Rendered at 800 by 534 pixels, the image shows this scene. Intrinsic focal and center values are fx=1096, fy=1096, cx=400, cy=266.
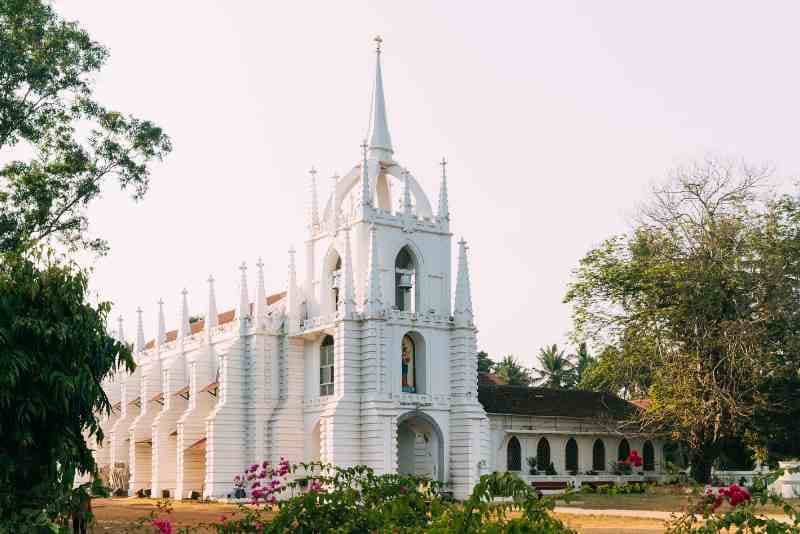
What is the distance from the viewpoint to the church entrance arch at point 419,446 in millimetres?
43844

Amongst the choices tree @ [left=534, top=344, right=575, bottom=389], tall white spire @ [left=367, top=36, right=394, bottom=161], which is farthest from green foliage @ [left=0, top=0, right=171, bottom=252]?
tree @ [left=534, top=344, right=575, bottom=389]

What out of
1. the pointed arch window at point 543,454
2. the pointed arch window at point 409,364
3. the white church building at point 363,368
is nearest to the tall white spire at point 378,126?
the white church building at point 363,368

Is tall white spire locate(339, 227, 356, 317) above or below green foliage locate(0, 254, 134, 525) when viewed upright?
above

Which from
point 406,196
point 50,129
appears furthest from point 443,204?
point 50,129

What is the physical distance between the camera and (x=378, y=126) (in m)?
47.9

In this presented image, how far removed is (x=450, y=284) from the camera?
46156 millimetres

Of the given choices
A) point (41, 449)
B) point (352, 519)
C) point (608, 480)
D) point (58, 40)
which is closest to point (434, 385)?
point (608, 480)

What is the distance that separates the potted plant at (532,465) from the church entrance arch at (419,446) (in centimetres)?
581

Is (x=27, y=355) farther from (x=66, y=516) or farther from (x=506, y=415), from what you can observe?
(x=506, y=415)

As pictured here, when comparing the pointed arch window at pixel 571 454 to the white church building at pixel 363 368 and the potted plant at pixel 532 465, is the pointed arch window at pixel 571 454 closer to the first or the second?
the white church building at pixel 363 368

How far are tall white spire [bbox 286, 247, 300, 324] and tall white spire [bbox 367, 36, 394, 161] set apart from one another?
5.73 metres

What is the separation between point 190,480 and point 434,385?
38.2 ft

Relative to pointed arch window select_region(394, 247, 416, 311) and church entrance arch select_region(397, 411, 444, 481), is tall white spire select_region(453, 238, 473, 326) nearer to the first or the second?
pointed arch window select_region(394, 247, 416, 311)

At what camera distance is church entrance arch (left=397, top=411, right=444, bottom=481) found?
1726 inches
